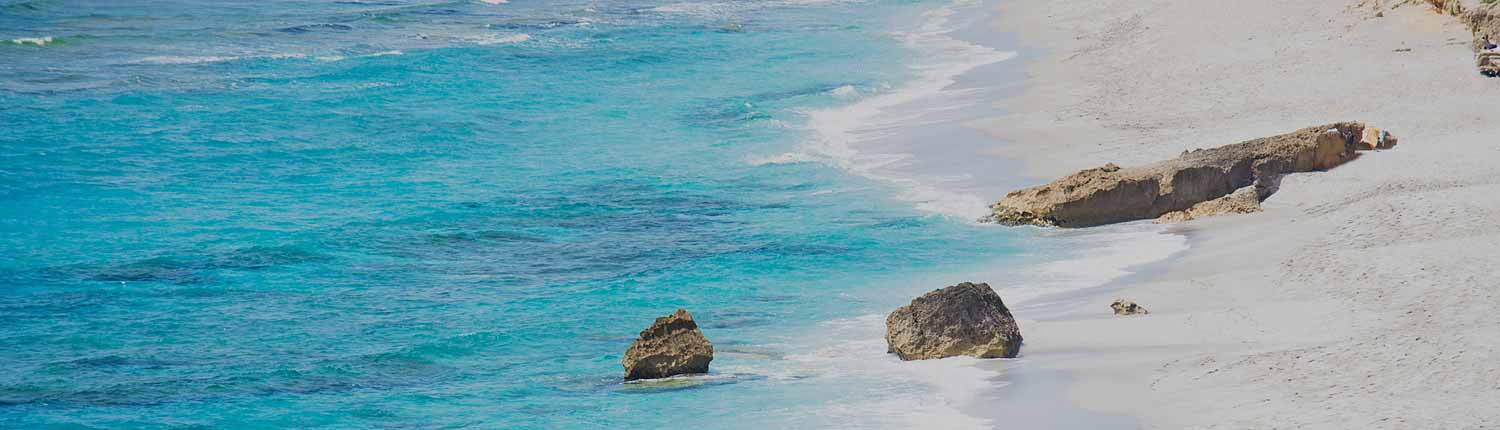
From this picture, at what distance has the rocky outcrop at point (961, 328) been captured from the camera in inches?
397

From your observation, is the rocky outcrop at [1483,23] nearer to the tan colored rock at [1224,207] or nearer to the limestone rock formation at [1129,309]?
the tan colored rock at [1224,207]

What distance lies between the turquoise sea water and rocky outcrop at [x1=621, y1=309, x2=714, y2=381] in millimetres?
207

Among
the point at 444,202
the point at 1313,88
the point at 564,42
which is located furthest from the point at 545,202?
the point at 564,42

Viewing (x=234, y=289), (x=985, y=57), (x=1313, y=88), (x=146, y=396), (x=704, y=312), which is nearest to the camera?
(x=146, y=396)

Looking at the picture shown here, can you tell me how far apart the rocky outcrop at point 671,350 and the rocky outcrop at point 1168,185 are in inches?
228

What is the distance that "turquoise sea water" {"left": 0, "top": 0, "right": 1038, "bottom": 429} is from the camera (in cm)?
1045

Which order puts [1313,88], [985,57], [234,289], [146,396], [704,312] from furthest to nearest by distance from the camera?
[985,57] < [1313,88] < [234,289] < [704,312] < [146,396]

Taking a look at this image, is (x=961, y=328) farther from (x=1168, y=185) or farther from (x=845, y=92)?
(x=845, y=92)

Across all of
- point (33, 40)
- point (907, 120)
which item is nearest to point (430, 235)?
point (907, 120)

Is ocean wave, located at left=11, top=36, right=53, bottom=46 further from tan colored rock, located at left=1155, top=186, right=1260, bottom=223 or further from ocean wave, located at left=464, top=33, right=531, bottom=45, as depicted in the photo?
tan colored rock, located at left=1155, top=186, right=1260, bottom=223

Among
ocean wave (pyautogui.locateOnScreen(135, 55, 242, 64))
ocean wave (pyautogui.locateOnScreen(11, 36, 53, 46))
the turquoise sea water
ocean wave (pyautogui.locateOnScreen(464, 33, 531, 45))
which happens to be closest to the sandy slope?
the turquoise sea water

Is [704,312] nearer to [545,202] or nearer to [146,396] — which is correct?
[146,396]

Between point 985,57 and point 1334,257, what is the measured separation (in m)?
19.3

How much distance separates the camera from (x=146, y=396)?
10.6 metres
